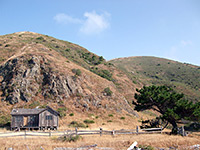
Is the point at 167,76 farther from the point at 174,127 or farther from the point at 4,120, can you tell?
the point at 4,120

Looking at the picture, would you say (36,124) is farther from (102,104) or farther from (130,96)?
(130,96)

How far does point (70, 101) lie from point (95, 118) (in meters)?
8.63

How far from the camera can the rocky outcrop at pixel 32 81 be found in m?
45.3

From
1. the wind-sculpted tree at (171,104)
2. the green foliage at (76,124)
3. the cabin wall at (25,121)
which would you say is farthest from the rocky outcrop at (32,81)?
the wind-sculpted tree at (171,104)

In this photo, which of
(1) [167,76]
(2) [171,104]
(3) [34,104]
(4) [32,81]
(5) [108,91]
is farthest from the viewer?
(1) [167,76]

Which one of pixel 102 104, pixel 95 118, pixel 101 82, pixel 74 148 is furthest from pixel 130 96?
pixel 74 148

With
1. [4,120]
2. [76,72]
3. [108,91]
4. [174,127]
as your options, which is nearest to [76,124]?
[4,120]

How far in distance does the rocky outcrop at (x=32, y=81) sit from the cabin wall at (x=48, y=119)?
10.9 meters

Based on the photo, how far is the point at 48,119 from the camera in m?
35.0

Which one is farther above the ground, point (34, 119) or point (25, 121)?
point (34, 119)

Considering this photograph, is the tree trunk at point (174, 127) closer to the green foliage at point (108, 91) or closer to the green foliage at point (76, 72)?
the green foliage at point (108, 91)

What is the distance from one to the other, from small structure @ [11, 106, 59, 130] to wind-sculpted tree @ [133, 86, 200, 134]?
58.0 feet

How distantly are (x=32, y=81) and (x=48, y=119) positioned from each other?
18201 mm

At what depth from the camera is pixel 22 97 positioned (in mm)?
44625
